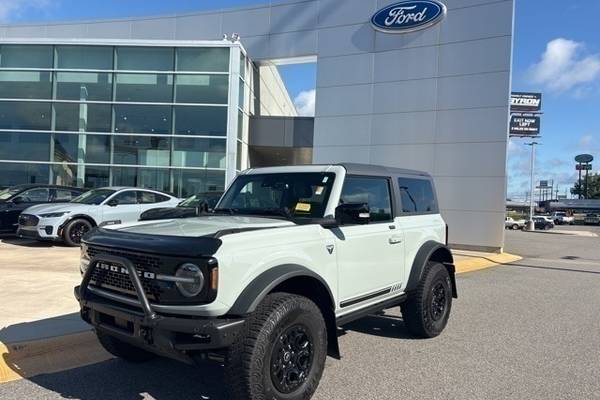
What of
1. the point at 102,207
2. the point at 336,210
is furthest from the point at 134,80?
the point at 336,210

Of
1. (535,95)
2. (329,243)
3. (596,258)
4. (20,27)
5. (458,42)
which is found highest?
→ (535,95)

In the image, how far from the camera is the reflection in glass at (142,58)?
19.7 metres

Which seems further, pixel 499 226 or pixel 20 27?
pixel 20 27

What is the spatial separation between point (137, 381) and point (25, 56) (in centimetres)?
1990

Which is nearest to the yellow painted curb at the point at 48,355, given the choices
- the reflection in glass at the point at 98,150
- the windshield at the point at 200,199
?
the windshield at the point at 200,199

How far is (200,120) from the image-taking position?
19.4 meters

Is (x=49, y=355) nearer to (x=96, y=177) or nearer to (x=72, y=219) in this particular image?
(x=72, y=219)

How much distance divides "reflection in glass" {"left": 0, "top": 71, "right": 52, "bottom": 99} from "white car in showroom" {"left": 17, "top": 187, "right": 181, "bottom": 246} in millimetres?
9272

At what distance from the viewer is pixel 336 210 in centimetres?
430

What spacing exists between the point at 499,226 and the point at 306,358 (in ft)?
47.0

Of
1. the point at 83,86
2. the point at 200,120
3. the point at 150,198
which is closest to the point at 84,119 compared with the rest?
the point at 83,86

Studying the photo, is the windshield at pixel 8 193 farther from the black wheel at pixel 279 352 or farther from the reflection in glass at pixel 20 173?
the black wheel at pixel 279 352

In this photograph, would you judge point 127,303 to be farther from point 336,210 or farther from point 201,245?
point 336,210

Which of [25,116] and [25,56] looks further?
[25,56]
